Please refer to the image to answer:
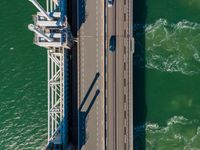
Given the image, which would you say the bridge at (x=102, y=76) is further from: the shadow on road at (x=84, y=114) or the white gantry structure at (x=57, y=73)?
the white gantry structure at (x=57, y=73)

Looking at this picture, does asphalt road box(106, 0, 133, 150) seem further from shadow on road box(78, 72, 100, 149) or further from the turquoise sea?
the turquoise sea

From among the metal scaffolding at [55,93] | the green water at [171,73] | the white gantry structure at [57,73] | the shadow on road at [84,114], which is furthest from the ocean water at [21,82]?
the green water at [171,73]

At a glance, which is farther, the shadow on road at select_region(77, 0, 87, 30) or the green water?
the green water

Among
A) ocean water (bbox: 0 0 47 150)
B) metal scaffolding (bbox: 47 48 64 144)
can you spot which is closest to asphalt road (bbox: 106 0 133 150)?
metal scaffolding (bbox: 47 48 64 144)

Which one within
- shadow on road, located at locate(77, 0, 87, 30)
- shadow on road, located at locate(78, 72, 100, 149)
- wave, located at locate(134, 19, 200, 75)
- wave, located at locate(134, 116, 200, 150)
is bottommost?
wave, located at locate(134, 116, 200, 150)

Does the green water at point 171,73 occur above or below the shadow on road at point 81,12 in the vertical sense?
below

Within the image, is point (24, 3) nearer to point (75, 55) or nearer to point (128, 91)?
point (75, 55)

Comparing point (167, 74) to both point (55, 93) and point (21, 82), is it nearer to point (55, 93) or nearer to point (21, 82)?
point (55, 93)

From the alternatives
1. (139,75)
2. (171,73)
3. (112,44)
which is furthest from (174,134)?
(112,44)
